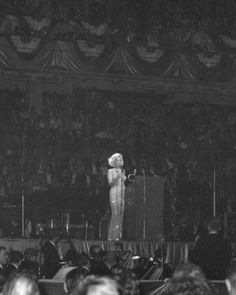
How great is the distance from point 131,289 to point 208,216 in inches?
806

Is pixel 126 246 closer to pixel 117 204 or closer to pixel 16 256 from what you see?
pixel 117 204

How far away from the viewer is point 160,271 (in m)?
14.6

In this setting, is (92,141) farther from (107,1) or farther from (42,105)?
(107,1)

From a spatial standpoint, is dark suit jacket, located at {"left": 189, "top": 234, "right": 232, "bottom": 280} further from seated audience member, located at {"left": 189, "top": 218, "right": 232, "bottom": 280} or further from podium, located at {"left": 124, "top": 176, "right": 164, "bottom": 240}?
podium, located at {"left": 124, "top": 176, "right": 164, "bottom": 240}

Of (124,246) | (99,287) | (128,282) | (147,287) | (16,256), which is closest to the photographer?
(99,287)

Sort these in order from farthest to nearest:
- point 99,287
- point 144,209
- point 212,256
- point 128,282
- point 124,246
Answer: point 144,209 < point 124,246 < point 212,256 < point 128,282 < point 99,287

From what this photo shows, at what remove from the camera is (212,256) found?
1248 cm

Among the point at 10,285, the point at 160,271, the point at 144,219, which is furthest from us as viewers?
the point at 144,219

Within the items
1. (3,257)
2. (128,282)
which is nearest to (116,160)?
(3,257)

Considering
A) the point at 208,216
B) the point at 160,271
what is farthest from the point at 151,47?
the point at 160,271

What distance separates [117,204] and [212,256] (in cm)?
912

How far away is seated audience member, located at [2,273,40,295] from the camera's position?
5789mm

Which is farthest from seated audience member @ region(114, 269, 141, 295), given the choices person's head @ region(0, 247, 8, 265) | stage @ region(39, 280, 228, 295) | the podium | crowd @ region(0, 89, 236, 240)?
crowd @ region(0, 89, 236, 240)

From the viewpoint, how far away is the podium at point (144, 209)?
2273 centimetres
